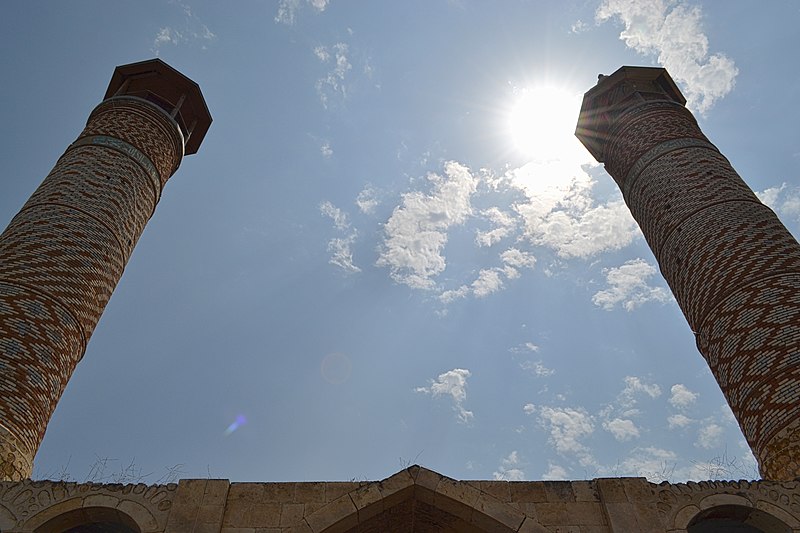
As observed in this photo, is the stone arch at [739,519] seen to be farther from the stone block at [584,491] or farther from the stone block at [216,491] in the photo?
the stone block at [216,491]

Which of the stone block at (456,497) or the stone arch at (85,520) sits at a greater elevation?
the stone block at (456,497)

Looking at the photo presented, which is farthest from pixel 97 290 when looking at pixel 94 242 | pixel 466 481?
pixel 466 481

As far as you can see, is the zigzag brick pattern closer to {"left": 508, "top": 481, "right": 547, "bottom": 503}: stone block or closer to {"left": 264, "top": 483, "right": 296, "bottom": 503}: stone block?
{"left": 264, "top": 483, "right": 296, "bottom": 503}: stone block

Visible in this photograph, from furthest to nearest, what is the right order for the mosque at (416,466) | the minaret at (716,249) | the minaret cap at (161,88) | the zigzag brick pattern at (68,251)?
1. the minaret cap at (161,88)
2. the minaret at (716,249)
3. the zigzag brick pattern at (68,251)
4. the mosque at (416,466)

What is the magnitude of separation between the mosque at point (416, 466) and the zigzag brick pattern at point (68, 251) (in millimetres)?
24

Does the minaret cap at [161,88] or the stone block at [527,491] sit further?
the minaret cap at [161,88]

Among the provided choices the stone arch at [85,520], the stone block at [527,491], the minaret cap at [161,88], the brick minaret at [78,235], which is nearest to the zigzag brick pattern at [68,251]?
the brick minaret at [78,235]

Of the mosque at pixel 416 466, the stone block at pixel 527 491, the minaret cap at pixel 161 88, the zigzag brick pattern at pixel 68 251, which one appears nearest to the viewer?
the mosque at pixel 416 466

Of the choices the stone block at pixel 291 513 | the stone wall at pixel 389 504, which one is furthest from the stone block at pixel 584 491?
the stone block at pixel 291 513

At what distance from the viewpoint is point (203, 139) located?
13.2m

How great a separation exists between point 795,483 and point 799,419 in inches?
50.9

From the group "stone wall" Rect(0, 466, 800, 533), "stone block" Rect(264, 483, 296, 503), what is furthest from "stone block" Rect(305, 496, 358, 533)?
"stone block" Rect(264, 483, 296, 503)

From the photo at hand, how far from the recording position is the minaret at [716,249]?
23.7 feet

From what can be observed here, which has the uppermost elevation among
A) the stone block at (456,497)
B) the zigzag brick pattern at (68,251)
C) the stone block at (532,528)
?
the zigzag brick pattern at (68,251)
